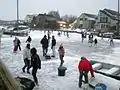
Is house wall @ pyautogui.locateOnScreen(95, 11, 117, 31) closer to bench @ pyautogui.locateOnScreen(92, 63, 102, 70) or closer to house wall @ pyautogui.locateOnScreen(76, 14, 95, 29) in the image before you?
house wall @ pyautogui.locateOnScreen(76, 14, 95, 29)

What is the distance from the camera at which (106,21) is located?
8800 centimetres

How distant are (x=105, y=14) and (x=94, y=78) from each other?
7827 cm

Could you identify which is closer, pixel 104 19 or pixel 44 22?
pixel 104 19

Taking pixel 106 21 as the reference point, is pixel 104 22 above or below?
below

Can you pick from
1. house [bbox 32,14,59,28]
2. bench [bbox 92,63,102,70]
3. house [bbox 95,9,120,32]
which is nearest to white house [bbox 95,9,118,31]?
house [bbox 95,9,120,32]

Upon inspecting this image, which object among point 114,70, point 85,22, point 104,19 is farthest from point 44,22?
point 114,70

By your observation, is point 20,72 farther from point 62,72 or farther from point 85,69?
point 85,69

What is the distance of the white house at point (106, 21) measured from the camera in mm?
87375

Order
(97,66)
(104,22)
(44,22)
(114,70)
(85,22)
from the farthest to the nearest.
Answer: (44,22), (85,22), (104,22), (97,66), (114,70)

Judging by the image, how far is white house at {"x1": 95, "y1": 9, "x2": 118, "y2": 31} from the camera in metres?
87.4

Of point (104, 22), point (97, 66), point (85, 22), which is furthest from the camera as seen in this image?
point (85, 22)

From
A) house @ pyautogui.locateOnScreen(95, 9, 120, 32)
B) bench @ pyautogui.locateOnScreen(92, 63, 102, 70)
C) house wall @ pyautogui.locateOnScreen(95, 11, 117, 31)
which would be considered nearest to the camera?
bench @ pyautogui.locateOnScreen(92, 63, 102, 70)

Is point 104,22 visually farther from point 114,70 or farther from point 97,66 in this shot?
point 114,70

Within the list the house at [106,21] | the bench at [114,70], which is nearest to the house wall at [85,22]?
the house at [106,21]
